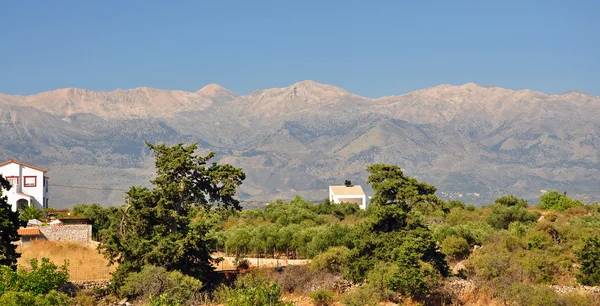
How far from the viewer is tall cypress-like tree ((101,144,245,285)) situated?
42.1 meters

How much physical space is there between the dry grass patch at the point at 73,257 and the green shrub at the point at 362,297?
Answer: 12.9 m

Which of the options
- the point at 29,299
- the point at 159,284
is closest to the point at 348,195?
the point at 159,284

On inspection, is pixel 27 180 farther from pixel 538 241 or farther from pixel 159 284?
pixel 538 241

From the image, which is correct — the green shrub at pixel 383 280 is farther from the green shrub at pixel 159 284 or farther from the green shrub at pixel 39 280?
the green shrub at pixel 39 280

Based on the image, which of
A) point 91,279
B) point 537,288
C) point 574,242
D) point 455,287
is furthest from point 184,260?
point 574,242

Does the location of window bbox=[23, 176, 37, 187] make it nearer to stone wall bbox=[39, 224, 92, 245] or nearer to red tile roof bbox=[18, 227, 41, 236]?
stone wall bbox=[39, 224, 92, 245]

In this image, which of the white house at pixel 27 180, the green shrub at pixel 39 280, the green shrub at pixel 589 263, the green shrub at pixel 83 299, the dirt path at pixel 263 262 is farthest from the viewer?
the white house at pixel 27 180

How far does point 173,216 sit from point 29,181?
5153 cm

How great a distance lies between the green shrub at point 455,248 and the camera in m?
51.2

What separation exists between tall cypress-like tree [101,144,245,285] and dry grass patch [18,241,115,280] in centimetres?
259

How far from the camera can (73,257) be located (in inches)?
1922

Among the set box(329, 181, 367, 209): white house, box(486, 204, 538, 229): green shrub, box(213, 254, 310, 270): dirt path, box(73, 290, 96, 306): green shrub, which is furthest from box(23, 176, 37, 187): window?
box(73, 290, 96, 306): green shrub

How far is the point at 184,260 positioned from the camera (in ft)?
140

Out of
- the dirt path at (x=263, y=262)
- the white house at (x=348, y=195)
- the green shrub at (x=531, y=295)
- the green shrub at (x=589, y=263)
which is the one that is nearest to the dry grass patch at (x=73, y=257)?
the dirt path at (x=263, y=262)
